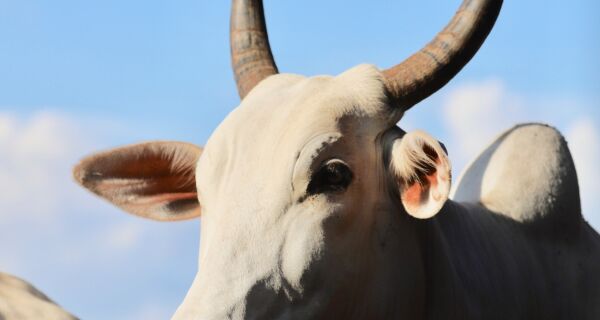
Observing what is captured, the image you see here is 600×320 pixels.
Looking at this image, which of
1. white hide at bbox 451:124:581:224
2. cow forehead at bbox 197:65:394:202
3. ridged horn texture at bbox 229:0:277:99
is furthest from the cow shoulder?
ridged horn texture at bbox 229:0:277:99

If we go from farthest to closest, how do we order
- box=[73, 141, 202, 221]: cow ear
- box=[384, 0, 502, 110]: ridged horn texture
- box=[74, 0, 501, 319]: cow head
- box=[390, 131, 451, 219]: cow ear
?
box=[73, 141, 202, 221]: cow ear → box=[384, 0, 502, 110]: ridged horn texture → box=[390, 131, 451, 219]: cow ear → box=[74, 0, 501, 319]: cow head

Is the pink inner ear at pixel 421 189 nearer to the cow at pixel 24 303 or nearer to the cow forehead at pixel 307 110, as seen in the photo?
the cow forehead at pixel 307 110

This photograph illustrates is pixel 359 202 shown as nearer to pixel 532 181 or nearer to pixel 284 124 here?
pixel 284 124

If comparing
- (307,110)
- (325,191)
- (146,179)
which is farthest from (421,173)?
(146,179)

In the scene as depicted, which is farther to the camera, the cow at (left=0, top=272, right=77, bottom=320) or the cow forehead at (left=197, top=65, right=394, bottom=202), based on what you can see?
the cow at (left=0, top=272, right=77, bottom=320)

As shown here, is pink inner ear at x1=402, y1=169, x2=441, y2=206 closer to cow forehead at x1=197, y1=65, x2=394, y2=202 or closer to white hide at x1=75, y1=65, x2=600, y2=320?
white hide at x1=75, y1=65, x2=600, y2=320

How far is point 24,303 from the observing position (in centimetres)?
1111

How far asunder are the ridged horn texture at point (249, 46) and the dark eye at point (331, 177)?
1063 millimetres

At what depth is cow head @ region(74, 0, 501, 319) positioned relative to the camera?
238 inches

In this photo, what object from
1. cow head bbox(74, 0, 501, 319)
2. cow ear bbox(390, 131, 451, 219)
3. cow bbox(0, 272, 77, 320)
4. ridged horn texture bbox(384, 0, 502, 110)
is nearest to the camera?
cow head bbox(74, 0, 501, 319)

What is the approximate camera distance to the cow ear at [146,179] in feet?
23.6

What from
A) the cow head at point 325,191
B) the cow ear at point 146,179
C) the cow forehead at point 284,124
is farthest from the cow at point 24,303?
the cow forehead at point 284,124

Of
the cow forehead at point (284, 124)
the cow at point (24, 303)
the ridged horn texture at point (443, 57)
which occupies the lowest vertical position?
the cow at point (24, 303)

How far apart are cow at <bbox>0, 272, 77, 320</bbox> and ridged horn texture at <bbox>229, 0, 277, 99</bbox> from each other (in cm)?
392
